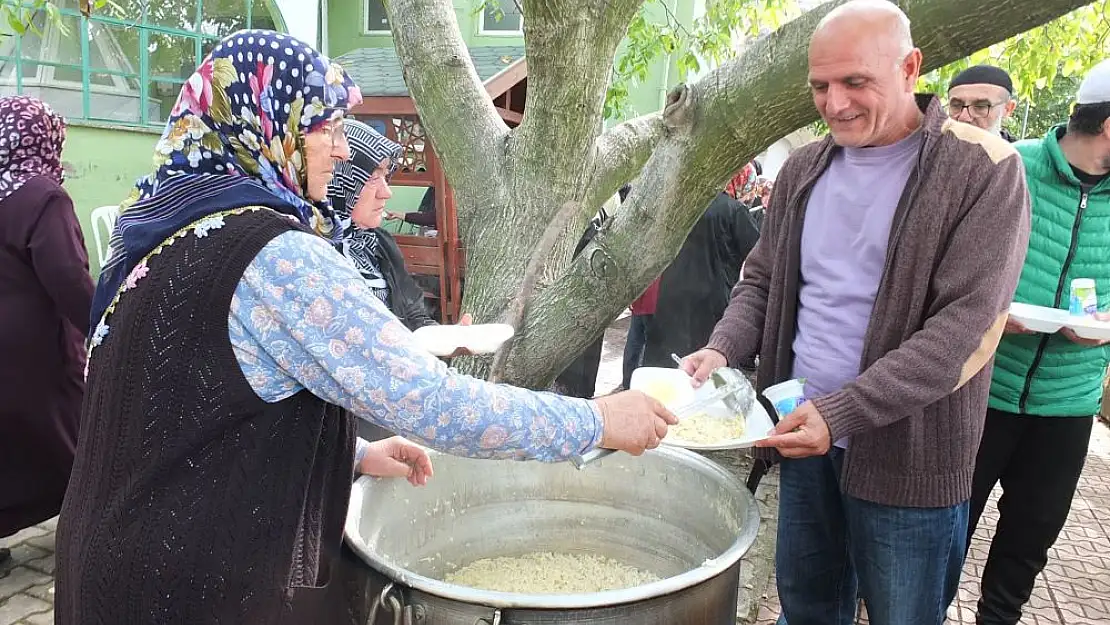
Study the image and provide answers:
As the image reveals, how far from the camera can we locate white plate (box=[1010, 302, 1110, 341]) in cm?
259

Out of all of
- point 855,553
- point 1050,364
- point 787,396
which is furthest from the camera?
point 1050,364

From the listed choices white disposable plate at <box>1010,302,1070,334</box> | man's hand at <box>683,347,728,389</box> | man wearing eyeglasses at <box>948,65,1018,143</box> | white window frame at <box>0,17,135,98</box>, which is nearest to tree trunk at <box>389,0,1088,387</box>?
man's hand at <box>683,347,728,389</box>

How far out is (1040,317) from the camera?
8.68ft

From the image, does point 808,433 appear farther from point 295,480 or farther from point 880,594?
point 295,480

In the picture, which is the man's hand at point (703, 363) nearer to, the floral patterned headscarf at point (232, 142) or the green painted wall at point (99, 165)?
the floral patterned headscarf at point (232, 142)

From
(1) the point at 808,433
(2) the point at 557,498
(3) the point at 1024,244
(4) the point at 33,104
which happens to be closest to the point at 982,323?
(3) the point at 1024,244

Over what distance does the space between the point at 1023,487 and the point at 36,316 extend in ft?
13.3

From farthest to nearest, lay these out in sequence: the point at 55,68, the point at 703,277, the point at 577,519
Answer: the point at 55,68 < the point at 703,277 < the point at 577,519

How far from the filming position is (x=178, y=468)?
4.21 ft

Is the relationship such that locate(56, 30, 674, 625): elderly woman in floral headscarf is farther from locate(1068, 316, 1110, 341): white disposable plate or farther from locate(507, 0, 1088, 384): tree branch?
locate(1068, 316, 1110, 341): white disposable plate

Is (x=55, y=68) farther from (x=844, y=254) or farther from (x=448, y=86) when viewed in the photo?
(x=844, y=254)

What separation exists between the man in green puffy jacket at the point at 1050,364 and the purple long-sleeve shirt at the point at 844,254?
0.95m

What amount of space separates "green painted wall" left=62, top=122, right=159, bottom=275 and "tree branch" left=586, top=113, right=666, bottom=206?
20.0 ft

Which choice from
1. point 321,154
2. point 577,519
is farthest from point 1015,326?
point 321,154
